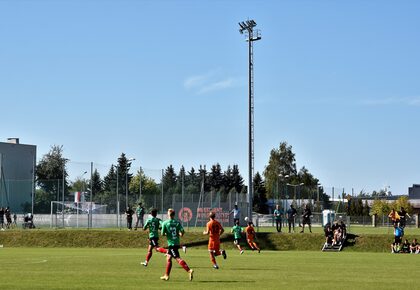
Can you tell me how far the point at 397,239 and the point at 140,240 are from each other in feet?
57.3

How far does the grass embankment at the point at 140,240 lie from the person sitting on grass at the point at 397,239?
1.44 meters

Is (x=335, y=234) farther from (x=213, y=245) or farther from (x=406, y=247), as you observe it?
(x=213, y=245)

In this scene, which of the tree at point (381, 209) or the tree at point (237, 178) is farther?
the tree at point (237, 178)

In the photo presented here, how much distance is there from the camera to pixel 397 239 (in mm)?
45312

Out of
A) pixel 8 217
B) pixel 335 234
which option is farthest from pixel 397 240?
pixel 8 217

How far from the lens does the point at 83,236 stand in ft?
174

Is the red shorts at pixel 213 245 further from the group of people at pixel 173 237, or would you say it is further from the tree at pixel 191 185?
the tree at pixel 191 185

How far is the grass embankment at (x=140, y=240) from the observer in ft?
158

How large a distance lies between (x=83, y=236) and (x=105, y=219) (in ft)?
32.2

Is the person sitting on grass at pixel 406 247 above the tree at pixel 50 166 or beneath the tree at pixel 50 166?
beneath

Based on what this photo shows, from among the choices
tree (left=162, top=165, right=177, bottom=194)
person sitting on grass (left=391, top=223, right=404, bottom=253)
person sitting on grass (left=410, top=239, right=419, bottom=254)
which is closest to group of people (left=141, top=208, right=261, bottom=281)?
person sitting on grass (left=391, top=223, right=404, bottom=253)

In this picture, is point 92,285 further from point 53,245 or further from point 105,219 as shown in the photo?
point 105,219

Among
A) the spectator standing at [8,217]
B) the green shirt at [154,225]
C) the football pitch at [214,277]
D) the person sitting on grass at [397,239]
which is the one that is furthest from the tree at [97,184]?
the green shirt at [154,225]

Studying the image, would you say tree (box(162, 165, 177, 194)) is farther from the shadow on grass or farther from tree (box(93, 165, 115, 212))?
the shadow on grass
